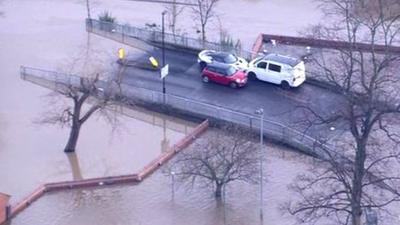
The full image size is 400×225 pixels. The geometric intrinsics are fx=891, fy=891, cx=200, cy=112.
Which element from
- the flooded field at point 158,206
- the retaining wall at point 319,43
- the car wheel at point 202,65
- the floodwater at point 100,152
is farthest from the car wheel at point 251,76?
the flooded field at point 158,206

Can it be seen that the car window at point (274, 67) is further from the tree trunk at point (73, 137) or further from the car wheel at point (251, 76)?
the tree trunk at point (73, 137)

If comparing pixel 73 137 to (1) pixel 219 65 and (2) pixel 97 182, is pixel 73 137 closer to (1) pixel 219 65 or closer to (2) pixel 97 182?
(2) pixel 97 182

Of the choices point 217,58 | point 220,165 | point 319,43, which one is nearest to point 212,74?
point 217,58

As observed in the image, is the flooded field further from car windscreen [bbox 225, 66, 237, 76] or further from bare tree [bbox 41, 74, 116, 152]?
car windscreen [bbox 225, 66, 237, 76]

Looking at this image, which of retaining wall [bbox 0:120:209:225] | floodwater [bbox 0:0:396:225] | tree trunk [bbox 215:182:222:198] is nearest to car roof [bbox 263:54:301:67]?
floodwater [bbox 0:0:396:225]

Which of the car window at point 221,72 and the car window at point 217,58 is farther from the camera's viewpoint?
the car window at point 217,58

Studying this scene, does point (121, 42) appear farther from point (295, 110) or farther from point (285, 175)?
point (285, 175)
